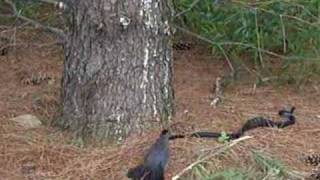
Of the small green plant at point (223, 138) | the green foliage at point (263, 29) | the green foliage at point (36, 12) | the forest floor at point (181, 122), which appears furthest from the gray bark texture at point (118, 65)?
the green foliage at point (36, 12)

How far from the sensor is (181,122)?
13.9ft

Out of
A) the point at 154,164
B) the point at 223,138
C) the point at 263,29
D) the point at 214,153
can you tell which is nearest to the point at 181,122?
the point at 223,138

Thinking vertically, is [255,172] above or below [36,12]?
below

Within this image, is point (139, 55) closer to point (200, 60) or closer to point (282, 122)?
point (282, 122)

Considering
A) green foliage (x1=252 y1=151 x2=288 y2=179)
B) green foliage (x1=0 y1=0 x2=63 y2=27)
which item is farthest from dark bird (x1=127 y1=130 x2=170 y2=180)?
green foliage (x1=0 y1=0 x2=63 y2=27)

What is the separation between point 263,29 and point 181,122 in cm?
117

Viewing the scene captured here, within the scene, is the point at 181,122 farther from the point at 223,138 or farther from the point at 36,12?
the point at 36,12

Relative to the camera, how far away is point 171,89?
4207 mm

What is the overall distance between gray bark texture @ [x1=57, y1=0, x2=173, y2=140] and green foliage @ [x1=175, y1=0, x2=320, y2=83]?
1.03m

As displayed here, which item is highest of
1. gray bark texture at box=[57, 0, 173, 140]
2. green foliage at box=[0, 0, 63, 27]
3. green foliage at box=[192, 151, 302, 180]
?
green foliage at box=[0, 0, 63, 27]

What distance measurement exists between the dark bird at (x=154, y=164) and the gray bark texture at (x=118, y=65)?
13.8 inches

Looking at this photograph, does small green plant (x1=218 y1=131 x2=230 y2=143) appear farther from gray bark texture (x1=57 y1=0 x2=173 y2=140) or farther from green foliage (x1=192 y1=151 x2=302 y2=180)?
gray bark texture (x1=57 y1=0 x2=173 y2=140)

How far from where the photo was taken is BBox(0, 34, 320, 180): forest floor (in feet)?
12.5

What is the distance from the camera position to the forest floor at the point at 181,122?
3.79 meters
